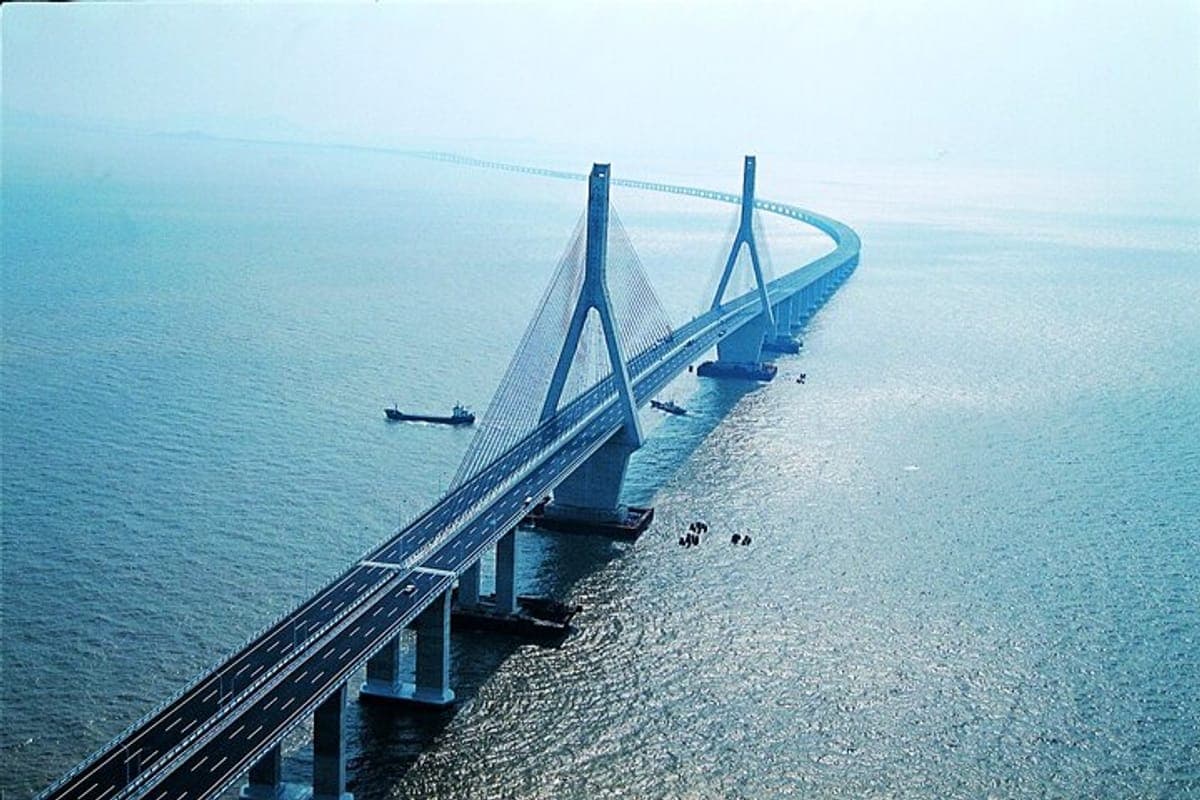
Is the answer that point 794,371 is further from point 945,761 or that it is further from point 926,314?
point 945,761

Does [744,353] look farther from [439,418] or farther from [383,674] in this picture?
[383,674]

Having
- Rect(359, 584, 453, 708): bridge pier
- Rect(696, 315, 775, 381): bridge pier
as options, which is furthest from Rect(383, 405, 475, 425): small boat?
Rect(359, 584, 453, 708): bridge pier

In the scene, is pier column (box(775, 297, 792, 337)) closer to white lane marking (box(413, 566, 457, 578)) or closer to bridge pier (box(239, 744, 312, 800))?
white lane marking (box(413, 566, 457, 578))

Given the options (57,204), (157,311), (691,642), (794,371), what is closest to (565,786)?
(691,642)

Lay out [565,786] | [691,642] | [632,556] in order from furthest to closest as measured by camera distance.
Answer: [632,556], [691,642], [565,786]

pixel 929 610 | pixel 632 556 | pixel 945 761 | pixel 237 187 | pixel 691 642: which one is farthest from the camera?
pixel 237 187

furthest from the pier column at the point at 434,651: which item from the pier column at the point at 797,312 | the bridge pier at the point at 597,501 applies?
the pier column at the point at 797,312

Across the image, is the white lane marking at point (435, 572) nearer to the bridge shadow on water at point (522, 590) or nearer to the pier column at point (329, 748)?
the bridge shadow on water at point (522, 590)

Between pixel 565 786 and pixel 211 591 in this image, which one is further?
pixel 211 591
